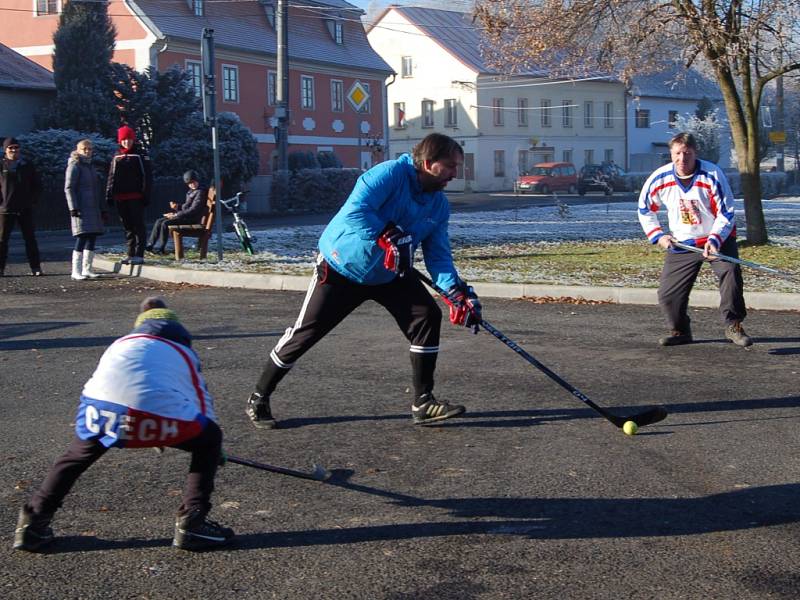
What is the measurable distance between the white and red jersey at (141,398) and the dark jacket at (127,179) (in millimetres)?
10862

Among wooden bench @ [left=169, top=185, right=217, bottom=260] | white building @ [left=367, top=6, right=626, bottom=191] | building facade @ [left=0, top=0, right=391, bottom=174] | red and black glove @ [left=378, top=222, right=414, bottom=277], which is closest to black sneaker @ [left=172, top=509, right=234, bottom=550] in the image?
red and black glove @ [left=378, top=222, right=414, bottom=277]

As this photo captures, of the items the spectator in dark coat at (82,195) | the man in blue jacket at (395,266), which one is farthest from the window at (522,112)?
the man in blue jacket at (395,266)

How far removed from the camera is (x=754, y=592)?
3820 millimetres

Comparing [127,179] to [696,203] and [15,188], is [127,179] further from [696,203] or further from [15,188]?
[696,203]

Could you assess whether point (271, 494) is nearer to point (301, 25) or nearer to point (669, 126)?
point (301, 25)

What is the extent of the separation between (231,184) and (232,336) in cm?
2450

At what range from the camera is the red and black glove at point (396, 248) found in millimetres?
5773

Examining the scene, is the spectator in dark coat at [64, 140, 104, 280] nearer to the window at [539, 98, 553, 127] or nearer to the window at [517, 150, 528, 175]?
the window at [517, 150, 528, 175]

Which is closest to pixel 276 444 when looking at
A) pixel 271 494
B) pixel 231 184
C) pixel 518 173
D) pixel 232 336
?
pixel 271 494

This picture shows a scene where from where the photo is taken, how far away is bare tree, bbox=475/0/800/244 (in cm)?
1616

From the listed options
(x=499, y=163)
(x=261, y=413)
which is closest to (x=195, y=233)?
(x=261, y=413)

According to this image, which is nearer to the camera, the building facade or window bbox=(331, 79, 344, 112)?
the building facade

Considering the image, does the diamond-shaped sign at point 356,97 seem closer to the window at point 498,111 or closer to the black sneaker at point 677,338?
the black sneaker at point 677,338

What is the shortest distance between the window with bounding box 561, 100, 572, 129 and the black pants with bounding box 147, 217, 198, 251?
54677 mm
